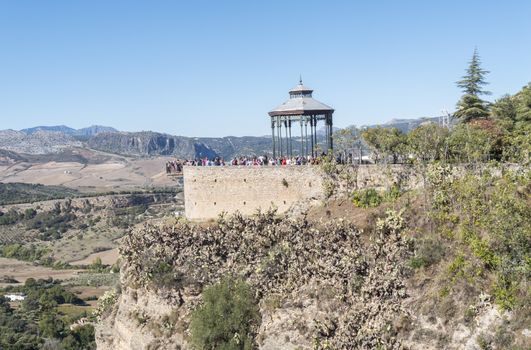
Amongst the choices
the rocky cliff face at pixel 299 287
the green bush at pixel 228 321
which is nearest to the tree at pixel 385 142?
the rocky cliff face at pixel 299 287

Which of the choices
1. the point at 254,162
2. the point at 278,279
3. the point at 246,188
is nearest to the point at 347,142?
the point at 246,188

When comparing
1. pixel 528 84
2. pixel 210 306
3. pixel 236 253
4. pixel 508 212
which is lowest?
pixel 210 306

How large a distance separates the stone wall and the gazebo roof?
308cm

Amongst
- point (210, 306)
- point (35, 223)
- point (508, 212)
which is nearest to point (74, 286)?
point (35, 223)

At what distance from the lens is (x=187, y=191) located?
92.5ft

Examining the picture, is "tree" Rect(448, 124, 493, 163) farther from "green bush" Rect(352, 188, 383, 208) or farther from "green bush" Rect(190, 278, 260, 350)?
"green bush" Rect(190, 278, 260, 350)

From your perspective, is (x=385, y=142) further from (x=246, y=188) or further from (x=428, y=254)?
(x=428, y=254)

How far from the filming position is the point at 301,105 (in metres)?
28.1

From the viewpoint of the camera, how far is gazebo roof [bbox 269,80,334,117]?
27.8m

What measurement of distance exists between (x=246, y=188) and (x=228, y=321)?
6549 millimetres

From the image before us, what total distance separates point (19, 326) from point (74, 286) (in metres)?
17.2

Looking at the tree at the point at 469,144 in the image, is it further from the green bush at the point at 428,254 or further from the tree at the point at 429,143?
the green bush at the point at 428,254

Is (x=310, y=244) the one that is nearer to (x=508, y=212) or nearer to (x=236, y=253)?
(x=236, y=253)

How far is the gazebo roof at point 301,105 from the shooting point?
2784 cm
